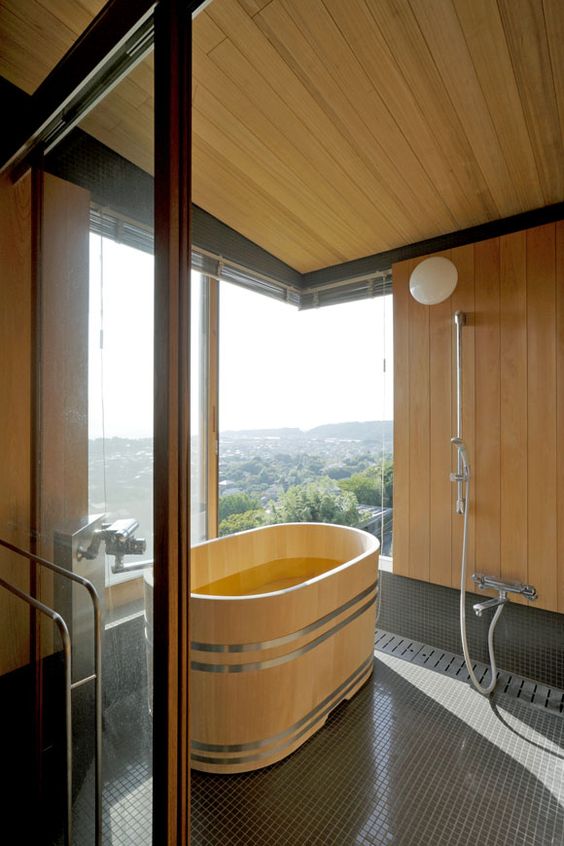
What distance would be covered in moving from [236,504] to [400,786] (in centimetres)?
179

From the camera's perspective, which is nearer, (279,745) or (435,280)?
(279,745)

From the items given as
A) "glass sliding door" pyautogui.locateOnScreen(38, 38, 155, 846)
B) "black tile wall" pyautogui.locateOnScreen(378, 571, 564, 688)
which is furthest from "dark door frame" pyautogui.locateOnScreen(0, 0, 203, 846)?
"black tile wall" pyautogui.locateOnScreen(378, 571, 564, 688)

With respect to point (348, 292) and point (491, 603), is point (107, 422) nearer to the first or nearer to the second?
point (491, 603)

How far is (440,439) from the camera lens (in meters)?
2.77

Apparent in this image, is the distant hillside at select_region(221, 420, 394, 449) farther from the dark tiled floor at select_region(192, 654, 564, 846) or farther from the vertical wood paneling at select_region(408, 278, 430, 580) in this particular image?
the dark tiled floor at select_region(192, 654, 564, 846)

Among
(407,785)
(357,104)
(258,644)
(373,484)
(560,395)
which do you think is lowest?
(407,785)

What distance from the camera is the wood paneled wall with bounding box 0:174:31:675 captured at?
1455 millimetres

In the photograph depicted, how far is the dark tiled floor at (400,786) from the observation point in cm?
152

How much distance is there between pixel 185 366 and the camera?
3.21 ft

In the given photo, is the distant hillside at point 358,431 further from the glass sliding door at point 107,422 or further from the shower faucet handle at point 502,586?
the glass sliding door at point 107,422

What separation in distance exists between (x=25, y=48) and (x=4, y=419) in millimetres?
1255

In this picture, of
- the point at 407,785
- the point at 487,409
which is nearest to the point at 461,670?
the point at 407,785

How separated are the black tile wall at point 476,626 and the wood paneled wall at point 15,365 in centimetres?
230

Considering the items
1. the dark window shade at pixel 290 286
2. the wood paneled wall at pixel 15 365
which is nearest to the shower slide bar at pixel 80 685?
the wood paneled wall at pixel 15 365
